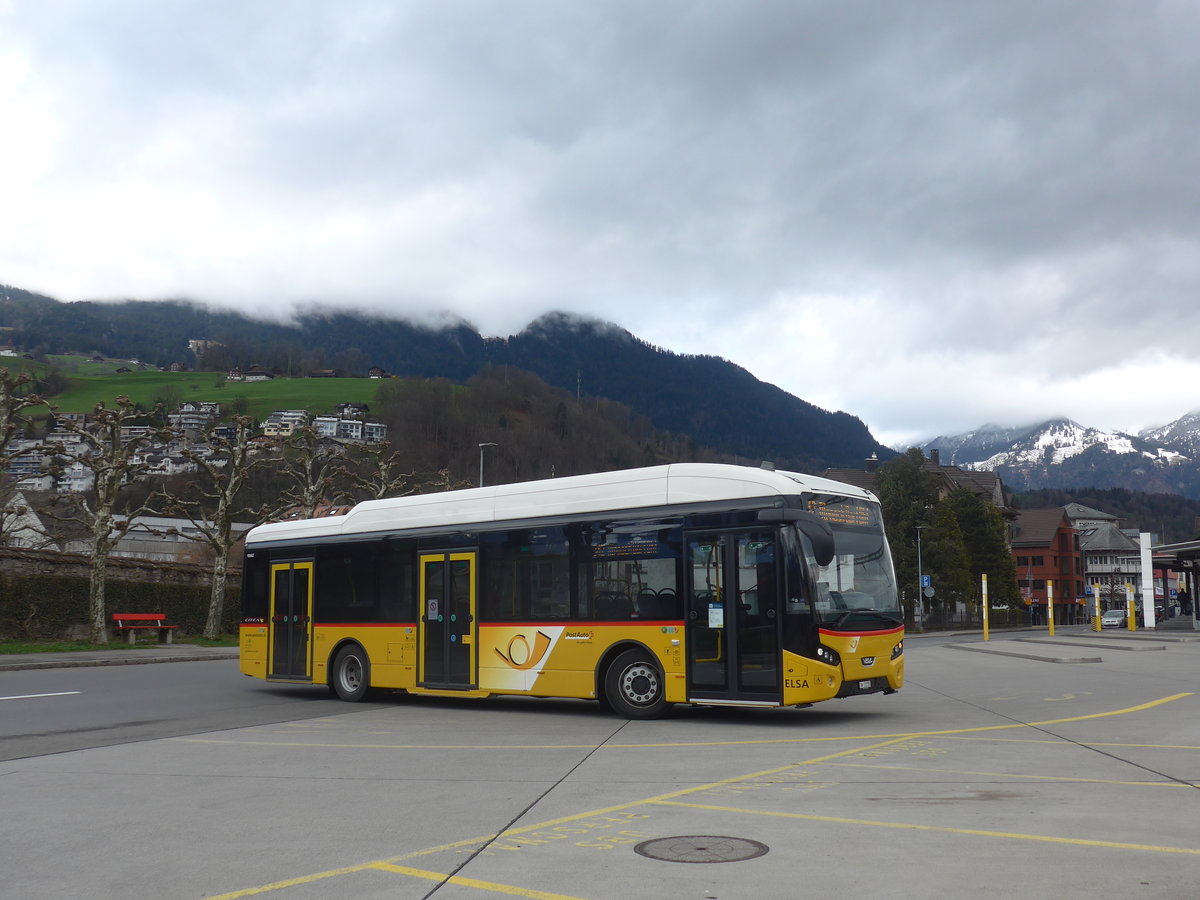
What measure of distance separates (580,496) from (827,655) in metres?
4.19

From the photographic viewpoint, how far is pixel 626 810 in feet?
25.7

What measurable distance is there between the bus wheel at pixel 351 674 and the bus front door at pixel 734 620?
6.50m

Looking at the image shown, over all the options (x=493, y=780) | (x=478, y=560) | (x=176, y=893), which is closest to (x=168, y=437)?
(x=478, y=560)

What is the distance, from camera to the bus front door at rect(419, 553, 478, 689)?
16.1 m

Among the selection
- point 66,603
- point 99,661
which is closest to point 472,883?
point 99,661

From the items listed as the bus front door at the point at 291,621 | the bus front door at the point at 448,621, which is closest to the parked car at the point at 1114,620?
the bus front door at the point at 291,621

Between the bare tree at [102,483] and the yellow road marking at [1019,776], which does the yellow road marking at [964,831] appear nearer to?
the yellow road marking at [1019,776]

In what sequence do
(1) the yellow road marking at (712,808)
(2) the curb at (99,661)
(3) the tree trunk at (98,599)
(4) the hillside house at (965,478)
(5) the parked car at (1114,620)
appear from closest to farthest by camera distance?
(1) the yellow road marking at (712,808) < (2) the curb at (99,661) < (3) the tree trunk at (98,599) < (5) the parked car at (1114,620) < (4) the hillside house at (965,478)

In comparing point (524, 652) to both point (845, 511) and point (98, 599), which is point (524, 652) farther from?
point (98, 599)

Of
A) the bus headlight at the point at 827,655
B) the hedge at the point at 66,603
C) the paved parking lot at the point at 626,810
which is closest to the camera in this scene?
the paved parking lot at the point at 626,810

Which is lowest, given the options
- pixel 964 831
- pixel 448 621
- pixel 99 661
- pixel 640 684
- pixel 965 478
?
pixel 99 661

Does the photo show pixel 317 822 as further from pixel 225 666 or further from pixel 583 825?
pixel 225 666

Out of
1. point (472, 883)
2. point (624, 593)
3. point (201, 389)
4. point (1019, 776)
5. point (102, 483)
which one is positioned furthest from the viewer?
point (201, 389)

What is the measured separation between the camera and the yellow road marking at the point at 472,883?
5488mm
